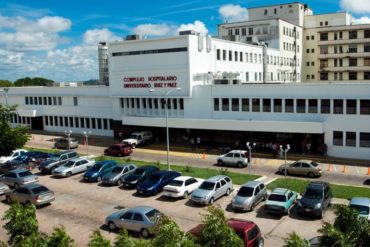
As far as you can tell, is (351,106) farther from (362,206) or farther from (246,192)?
(362,206)

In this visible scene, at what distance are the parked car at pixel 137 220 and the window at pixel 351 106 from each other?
25081 mm

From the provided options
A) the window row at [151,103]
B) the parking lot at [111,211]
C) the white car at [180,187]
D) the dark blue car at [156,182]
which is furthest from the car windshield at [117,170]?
the window row at [151,103]

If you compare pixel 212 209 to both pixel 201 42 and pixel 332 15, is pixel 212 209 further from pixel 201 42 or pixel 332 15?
pixel 332 15

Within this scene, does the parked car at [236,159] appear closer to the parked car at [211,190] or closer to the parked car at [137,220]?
the parked car at [211,190]

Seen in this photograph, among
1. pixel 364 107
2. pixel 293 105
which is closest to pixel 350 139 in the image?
pixel 364 107

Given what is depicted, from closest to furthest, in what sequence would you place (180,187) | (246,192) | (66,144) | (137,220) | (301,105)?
1. (137,220)
2. (246,192)
3. (180,187)
4. (301,105)
5. (66,144)

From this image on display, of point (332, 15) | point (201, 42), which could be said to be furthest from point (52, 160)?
point (332, 15)

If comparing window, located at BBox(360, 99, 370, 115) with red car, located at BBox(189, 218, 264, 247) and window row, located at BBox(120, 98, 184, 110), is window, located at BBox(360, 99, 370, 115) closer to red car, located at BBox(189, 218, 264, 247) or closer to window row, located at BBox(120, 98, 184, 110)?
window row, located at BBox(120, 98, 184, 110)

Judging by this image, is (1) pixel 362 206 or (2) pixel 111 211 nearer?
(1) pixel 362 206

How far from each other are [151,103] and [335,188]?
27.7 meters

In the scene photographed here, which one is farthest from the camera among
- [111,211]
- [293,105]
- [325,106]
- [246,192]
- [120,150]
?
[120,150]

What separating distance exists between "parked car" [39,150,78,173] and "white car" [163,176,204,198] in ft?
47.2

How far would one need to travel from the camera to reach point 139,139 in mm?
50281

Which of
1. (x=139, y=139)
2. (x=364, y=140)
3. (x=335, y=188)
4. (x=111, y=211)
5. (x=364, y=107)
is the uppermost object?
(x=364, y=107)
